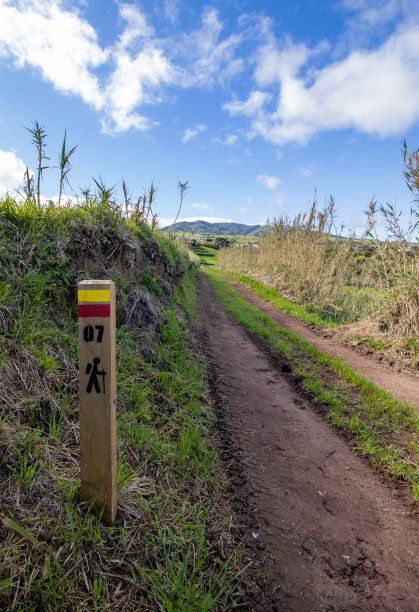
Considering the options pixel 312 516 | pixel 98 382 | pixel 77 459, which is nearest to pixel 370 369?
pixel 312 516

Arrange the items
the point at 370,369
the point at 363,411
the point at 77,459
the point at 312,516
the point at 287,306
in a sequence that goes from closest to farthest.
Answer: the point at 77,459 → the point at 312,516 → the point at 363,411 → the point at 370,369 → the point at 287,306

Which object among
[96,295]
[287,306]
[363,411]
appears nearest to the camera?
[96,295]

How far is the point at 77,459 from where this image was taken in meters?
2.18

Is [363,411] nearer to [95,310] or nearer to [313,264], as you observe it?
[95,310]

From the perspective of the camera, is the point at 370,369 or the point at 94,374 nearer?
the point at 94,374

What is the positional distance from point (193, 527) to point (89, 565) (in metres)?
0.77

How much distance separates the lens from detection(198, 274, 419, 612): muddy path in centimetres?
186

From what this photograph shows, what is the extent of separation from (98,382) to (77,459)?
924mm

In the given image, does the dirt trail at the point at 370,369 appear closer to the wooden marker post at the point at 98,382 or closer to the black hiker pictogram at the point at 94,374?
the wooden marker post at the point at 98,382

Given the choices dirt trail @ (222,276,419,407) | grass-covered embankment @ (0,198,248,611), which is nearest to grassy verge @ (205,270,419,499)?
dirt trail @ (222,276,419,407)

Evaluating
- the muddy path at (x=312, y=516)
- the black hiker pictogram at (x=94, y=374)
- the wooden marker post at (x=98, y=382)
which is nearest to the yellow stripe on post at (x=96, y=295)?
the wooden marker post at (x=98, y=382)

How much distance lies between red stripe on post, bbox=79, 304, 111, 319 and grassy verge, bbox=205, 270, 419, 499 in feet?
9.99

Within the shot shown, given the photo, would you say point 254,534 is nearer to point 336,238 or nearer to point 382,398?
point 382,398

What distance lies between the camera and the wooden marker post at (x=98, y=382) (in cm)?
164
